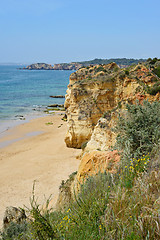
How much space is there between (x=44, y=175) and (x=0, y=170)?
3.41m

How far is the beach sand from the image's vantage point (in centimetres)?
1165

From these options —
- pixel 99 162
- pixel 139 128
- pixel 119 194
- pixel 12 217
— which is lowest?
pixel 12 217

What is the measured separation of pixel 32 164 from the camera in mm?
15633

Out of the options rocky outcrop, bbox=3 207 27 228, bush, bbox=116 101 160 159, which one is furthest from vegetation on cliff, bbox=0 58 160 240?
rocky outcrop, bbox=3 207 27 228

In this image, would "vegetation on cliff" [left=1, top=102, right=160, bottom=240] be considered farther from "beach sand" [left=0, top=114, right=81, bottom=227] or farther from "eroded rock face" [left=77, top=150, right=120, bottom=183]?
"beach sand" [left=0, top=114, right=81, bottom=227]

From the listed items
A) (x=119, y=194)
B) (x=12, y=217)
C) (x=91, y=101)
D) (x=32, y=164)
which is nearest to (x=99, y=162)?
(x=119, y=194)

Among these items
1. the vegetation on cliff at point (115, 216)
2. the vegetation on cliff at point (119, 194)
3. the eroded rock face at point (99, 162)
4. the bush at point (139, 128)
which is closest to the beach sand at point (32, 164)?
the eroded rock face at point (99, 162)

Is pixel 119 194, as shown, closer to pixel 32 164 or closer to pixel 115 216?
pixel 115 216

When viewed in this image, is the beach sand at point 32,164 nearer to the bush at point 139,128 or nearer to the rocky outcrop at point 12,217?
the rocky outcrop at point 12,217

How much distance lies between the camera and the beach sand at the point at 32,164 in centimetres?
1165

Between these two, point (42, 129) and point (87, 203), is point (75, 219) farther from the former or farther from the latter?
point (42, 129)

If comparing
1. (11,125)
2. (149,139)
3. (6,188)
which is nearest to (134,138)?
(149,139)

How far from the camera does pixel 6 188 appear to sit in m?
12.3

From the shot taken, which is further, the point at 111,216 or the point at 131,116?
the point at 131,116
